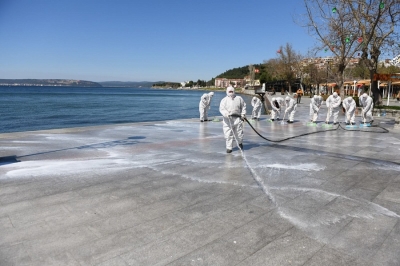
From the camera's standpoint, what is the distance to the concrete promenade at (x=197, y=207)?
2.88 m

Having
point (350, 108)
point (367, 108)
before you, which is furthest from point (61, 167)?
point (367, 108)

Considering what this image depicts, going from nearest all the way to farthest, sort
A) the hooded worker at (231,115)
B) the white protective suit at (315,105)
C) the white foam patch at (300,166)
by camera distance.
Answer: the white foam patch at (300,166) < the hooded worker at (231,115) < the white protective suit at (315,105)

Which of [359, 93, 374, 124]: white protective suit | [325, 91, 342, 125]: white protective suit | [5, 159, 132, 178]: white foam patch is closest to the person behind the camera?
[5, 159, 132, 178]: white foam patch

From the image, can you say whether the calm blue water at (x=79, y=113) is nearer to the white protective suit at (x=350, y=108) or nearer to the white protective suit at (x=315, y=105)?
the white protective suit at (x=315, y=105)

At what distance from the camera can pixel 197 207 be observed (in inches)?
158

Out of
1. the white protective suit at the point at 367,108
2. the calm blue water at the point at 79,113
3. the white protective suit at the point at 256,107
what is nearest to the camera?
the white protective suit at the point at 367,108

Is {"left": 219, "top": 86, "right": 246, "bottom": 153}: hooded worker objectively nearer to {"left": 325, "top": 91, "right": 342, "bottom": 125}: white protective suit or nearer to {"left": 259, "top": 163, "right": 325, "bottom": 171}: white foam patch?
{"left": 259, "top": 163, "right": 325, "bottom": 171}: white foam patch

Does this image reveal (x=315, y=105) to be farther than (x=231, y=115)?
Yes

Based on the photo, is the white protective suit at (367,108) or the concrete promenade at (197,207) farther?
the white protective suit at (367,108)

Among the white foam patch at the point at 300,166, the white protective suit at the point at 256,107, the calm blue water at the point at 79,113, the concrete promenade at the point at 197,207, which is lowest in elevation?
the calm blue water at the point at 79,113

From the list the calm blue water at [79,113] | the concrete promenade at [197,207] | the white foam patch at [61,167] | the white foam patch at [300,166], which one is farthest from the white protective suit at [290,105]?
the calm blue water at [79,113]

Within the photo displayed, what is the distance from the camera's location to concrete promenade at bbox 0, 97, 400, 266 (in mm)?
2885

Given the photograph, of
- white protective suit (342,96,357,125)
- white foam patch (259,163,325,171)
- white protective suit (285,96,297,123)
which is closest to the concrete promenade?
white foam patch (259,163,325,171)

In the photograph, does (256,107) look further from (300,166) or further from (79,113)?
(79,113)
